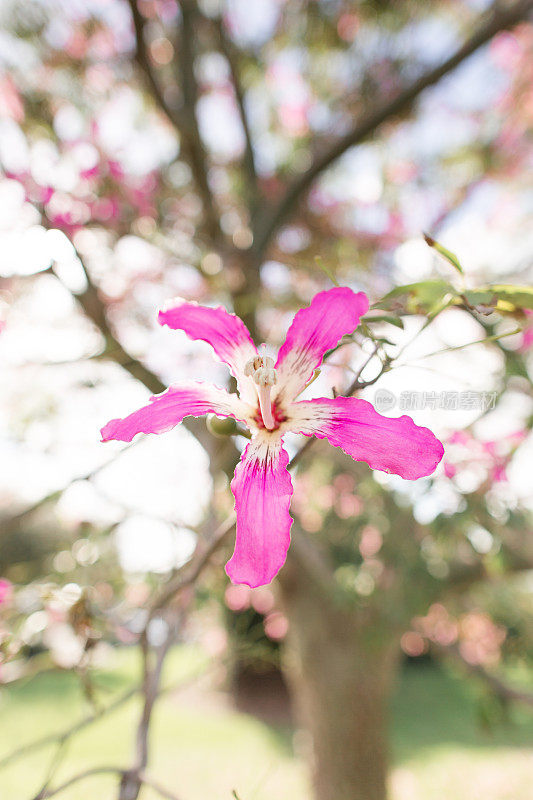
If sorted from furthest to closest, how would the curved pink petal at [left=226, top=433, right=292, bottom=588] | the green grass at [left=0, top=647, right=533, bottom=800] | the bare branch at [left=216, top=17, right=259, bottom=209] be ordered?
the green grass at [left=0, top=647, right=533, bottom=800], the bare branch at [left=216, top=17, right=259, bottom=209], the curved pink petal at [left=226, top=433, right=292, bottom=588]

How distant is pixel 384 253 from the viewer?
3.68 meters

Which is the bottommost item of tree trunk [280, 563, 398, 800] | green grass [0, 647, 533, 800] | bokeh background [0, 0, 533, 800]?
green grass [0, 647, 533, 800]

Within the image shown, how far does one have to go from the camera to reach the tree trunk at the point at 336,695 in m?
2.94

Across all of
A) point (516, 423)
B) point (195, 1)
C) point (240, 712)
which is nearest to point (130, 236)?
point (195, 1)

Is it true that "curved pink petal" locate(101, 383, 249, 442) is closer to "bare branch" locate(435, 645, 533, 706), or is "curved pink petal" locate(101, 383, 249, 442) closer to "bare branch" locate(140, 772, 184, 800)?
"bare branch" locate(140, 772, 184, 800)

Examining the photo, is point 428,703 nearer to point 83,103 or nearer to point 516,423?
point 516,423

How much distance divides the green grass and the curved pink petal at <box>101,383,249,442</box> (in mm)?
1781

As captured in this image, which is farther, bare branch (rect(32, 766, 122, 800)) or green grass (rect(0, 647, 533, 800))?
green grass (rect(0, 647, 533, 800))

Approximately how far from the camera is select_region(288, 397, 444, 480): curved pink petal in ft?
1.65

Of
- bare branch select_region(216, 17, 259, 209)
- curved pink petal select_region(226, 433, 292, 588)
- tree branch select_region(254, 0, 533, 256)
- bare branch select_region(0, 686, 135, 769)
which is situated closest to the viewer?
curved pink petal select_region(226, 433, 292, 588)

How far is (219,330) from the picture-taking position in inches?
22.9

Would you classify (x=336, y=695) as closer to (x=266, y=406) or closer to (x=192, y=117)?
(x=192, y=117)

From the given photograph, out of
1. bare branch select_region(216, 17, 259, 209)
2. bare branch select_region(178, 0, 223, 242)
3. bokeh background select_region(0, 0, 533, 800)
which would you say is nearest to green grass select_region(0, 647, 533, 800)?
bokeh background select_region(0, 0, 533, 800)

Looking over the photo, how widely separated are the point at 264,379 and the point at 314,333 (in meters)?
0.06
